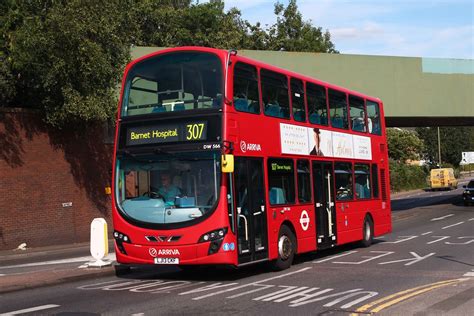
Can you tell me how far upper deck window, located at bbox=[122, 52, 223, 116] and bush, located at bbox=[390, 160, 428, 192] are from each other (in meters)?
56.6

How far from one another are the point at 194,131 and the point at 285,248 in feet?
11.6

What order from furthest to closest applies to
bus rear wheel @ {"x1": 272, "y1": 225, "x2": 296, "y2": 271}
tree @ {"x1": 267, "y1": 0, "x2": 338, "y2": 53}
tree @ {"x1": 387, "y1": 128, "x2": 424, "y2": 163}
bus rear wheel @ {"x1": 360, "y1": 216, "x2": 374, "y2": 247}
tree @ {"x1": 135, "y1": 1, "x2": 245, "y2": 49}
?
tree @ {"x1": 387, "y1": 128, "x2": 424, "y2": 163}
tree @ {"x1": 267, "y1": 0, "x2": 338, "y2": 53}
tree @ {"x1": 135, "y1": 1, "x2": 245, "y2": 49}
bus rear wheel @ {"x1": 360, "y1": 216, "x2": 374, "y2": 247}
bus rear wheel @ {"x1": 272, "y1": 225, "x2": 296, "y2": 271}

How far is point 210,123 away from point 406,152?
66.5 meters

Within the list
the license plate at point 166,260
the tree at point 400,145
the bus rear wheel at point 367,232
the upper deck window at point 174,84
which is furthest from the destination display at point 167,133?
the tree at point 400,145

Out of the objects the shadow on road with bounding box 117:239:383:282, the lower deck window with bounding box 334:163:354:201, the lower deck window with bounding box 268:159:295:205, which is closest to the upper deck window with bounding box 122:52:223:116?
the lower deck window with bounding box 268:159:295:205

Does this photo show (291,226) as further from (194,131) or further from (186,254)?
(194,131)

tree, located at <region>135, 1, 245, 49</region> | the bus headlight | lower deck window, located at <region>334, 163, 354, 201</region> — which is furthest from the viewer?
tree, located at <region>135, 1, 245, 49</region>

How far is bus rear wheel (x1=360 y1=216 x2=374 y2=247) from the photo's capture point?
1705cm

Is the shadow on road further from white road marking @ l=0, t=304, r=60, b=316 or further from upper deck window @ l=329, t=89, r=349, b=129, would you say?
upper deck window @ l=329, t=89, r=349, b=129

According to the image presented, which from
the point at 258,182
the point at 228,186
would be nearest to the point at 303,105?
the point at 258,182

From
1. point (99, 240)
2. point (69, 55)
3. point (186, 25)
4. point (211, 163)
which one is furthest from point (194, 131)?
point (186, 25)

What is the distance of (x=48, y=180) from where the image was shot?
23016 millimetres

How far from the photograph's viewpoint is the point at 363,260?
1422cm

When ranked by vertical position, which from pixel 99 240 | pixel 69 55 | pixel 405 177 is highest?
Result: pixel 69 55
